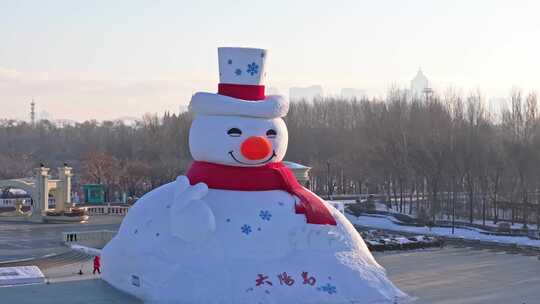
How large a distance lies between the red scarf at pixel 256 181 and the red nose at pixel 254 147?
1.85 ft

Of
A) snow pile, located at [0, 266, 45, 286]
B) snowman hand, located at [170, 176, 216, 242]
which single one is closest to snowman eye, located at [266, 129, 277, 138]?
snowman hand, located at [170, 176, 216, 242]

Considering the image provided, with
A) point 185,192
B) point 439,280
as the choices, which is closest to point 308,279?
point 185,192

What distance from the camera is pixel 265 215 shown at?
15.2 meters

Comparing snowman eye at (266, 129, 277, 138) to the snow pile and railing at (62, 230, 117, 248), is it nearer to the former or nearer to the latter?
the snow pile

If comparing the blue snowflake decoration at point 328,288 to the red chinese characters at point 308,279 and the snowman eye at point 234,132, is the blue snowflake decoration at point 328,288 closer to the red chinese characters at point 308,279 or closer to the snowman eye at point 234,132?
the red chinese characters at point 308,279

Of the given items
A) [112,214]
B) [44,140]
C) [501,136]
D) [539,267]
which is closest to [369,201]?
[501,136]

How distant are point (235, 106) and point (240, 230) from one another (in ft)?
8.52

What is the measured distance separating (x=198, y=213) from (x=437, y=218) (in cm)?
2686

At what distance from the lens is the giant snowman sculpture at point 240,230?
14312 millimetres

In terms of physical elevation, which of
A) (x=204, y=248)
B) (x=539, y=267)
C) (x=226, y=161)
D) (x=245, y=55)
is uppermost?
(x=245, y=55)

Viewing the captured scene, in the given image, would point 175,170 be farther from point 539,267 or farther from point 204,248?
point 204,248

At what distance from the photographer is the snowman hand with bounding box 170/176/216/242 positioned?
14.5m

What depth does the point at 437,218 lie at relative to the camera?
3916cm

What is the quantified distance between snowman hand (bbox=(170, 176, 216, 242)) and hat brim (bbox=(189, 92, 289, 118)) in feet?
5.77
